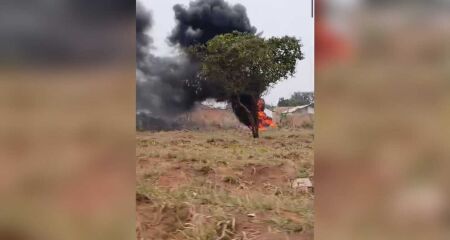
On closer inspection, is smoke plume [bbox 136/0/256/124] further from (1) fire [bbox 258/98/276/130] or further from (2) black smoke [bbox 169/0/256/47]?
(1) fire [bbox 258/98/276/130]

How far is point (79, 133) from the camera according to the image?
1.71m

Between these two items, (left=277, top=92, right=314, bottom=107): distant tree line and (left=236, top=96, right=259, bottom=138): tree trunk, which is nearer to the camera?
(left=277, top=92, right=314, bottom=107): distant tree line

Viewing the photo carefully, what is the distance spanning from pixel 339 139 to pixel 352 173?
0.44 feet

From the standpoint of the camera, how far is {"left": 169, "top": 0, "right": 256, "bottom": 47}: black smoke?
188 cm

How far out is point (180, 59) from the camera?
192 centimetres

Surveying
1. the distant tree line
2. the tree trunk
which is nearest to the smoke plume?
the tree trunk

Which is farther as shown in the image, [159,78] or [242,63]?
[242,63]

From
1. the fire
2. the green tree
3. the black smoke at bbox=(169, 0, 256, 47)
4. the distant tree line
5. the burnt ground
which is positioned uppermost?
the black smoke at bbox=(169, 0, 256, 47)

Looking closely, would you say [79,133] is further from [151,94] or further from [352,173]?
[352,173]

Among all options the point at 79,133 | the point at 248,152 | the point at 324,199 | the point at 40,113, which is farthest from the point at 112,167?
the point at 324,199

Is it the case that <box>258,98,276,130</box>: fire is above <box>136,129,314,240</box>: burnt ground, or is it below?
above

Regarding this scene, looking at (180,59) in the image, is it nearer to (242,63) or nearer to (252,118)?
(242,63)

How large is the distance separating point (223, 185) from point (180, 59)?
58 cm

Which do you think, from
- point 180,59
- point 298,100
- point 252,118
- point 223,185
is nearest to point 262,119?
point 252,118
